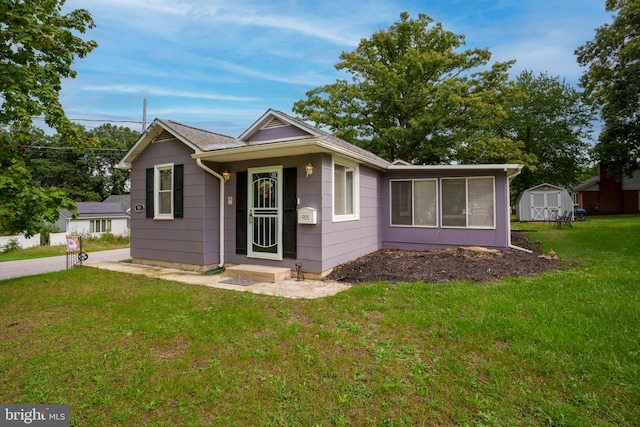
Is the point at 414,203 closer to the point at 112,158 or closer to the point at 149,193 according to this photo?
the point at 149,193

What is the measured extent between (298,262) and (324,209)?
1.12 m

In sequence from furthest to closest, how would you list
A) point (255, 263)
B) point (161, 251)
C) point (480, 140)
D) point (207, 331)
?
point (480, 140) < point (161, 251) < point (255, 263) < point (207, 331)

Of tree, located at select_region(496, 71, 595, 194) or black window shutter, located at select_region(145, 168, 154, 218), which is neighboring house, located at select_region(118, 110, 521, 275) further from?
tree, located at select_region(496, 71, 595, 194)

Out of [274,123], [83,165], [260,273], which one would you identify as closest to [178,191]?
[260,273]

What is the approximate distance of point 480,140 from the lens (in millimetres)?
16688

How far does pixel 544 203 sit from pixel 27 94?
82.0 feet

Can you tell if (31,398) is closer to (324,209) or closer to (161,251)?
(324,209)

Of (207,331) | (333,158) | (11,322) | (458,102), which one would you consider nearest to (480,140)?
(458,102)

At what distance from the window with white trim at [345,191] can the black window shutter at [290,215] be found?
0.79 meters

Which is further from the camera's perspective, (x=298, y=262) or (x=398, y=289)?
(x=298, y=262)

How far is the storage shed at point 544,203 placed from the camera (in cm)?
2031

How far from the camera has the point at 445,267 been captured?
6.09 m

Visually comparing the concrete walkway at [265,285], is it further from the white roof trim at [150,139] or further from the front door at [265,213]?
the white roof trim at [150,139]

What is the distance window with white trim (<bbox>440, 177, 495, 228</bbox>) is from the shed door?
52.0 ft
